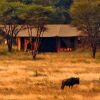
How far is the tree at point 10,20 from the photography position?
64062 mm

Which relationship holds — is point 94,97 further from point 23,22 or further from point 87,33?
point 23,22

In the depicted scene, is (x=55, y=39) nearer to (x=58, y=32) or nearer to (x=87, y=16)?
(x=58, y=32)

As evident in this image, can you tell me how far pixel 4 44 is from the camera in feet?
267

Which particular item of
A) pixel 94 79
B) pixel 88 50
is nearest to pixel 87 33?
pixel 88 50

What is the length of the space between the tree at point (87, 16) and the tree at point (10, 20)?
908 cm

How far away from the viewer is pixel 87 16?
63375mm

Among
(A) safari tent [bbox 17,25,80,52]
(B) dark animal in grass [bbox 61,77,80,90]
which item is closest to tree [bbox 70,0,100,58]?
(A) safari tent [bbox 17,25,80,52]

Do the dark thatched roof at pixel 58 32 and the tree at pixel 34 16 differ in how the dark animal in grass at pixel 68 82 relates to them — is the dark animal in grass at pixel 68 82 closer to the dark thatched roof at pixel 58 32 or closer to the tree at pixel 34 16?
the tree at pixel 34 16

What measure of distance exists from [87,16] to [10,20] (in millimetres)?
11973

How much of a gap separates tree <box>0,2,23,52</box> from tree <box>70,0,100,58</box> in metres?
9.08

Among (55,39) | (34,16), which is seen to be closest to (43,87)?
(34,16)

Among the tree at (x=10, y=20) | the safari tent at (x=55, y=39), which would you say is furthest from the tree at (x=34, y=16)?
the safari tent at (x=55, y=39)

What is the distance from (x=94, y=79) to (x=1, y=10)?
122 feet

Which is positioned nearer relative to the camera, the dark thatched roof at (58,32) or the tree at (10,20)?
the tree at (10,20)
